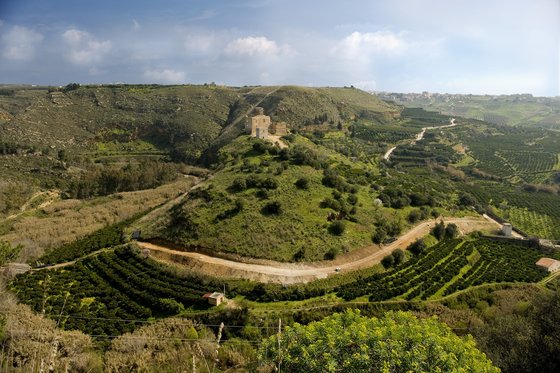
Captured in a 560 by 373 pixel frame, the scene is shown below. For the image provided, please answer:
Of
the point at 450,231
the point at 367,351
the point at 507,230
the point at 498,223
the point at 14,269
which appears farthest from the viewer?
the point at 498,223

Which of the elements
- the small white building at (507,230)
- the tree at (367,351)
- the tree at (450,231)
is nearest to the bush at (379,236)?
the tree at (450,231)

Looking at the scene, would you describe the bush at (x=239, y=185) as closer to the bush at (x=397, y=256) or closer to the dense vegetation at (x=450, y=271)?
the dense vegetation at (x=450, y=271)

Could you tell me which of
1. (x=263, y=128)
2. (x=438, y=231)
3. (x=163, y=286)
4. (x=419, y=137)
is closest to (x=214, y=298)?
(x=163, y=286)

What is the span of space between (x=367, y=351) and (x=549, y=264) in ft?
161

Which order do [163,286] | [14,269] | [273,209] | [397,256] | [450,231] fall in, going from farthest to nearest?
[450,231] → [273,209] → [397,256] → [14,269] → [163,286]

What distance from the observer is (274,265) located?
4316 centimetres

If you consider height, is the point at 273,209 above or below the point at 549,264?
above

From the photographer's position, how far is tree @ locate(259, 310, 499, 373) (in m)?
13.5

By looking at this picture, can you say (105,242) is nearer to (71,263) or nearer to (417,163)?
(71,263)

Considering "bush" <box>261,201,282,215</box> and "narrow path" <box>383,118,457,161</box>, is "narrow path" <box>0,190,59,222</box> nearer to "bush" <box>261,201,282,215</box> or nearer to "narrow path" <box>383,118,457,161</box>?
"bush" <box>261,201,282,215</box>

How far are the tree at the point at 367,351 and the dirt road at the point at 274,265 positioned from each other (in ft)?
85.1

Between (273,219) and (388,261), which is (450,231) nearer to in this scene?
(388,261)

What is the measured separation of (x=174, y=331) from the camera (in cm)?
3250

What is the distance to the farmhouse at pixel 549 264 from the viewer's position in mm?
50625
